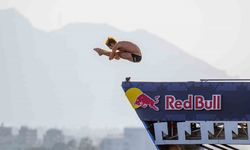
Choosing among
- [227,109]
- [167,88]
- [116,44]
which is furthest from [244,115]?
[116,44]

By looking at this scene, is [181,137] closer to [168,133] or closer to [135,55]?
[168,133]

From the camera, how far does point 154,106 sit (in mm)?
57406

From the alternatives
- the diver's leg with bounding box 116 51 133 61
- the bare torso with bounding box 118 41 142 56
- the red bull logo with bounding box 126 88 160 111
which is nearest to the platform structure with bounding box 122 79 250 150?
the red bull logo with bounding box 126 88 160 111

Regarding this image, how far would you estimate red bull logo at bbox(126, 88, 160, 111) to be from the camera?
→ 188 feet

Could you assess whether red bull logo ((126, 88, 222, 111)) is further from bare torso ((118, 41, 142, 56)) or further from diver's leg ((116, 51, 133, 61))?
bare torso ((118, 41, 142, 56))

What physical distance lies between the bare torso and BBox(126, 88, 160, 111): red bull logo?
219 cm

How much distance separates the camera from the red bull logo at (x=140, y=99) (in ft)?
188

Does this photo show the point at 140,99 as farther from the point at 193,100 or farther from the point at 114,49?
the point at 114,49

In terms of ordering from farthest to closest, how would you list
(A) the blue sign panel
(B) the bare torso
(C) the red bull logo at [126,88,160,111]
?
(B) the bare torso, (C) the red bull logo at [126,88,160,111], (A) the blue sign panel

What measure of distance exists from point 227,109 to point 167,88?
355cm

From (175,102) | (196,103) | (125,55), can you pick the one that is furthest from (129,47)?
(196,103)

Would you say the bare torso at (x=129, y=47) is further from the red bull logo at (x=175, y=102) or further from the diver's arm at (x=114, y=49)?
the red bull logo at (x=175, y=102)

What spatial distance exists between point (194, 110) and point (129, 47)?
5.19 meters

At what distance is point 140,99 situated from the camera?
57.5m
